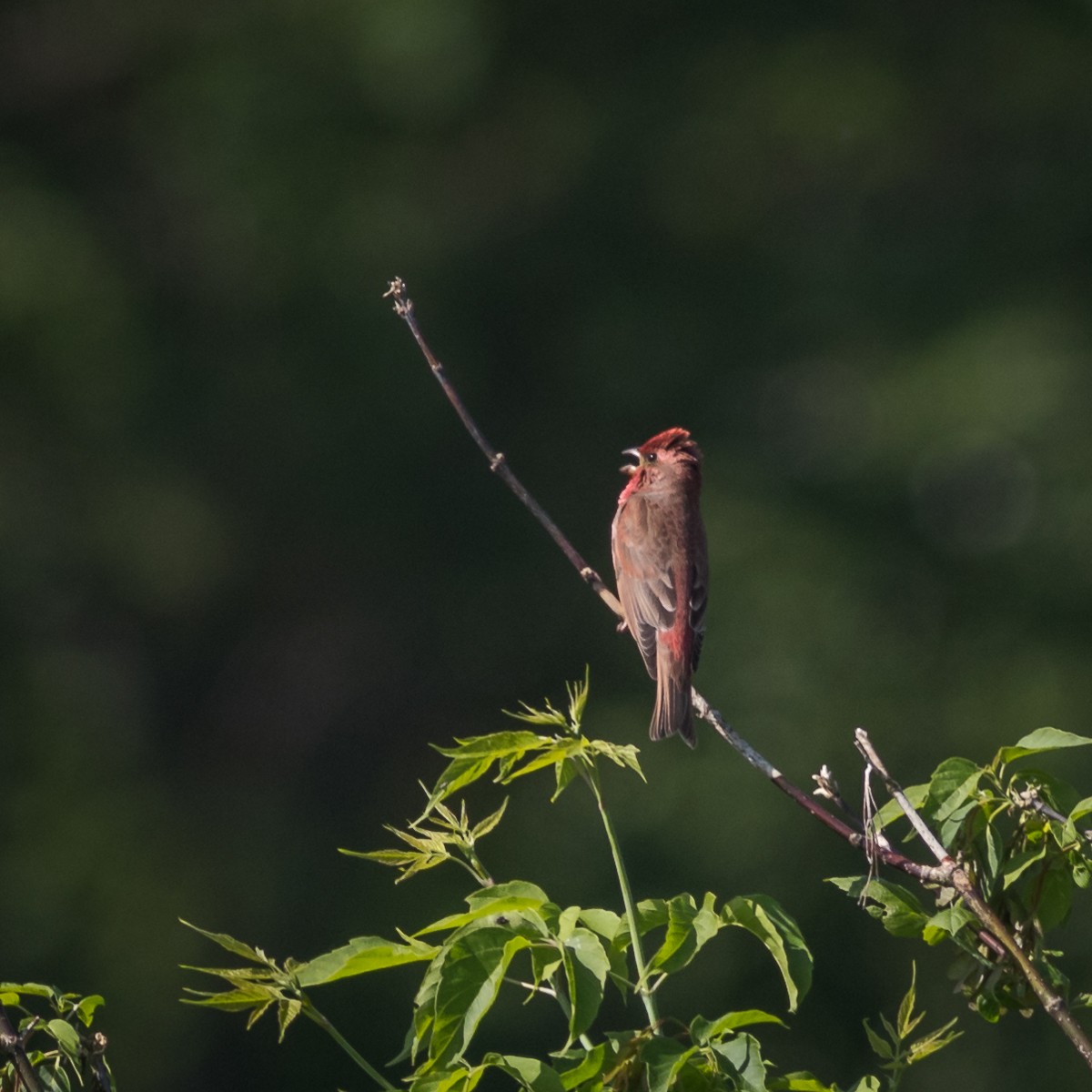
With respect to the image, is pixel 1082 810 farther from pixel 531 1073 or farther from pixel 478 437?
pixel 478 437

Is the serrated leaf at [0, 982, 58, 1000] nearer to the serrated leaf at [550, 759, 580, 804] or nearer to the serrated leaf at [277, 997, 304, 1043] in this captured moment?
the serrated leaf at [277, 997, 304, 1043]

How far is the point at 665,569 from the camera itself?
6.08m

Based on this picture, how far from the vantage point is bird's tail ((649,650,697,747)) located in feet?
18.6

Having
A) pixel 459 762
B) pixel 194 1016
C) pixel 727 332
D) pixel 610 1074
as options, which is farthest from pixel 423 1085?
pixel 727 332

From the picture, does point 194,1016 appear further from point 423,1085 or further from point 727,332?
point 423,1085

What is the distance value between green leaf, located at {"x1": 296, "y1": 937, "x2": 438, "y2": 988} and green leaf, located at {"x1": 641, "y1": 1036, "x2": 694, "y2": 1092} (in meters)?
0.30

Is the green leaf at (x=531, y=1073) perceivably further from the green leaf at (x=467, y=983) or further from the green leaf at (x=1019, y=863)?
the green leaf at (x=1019, y=863)

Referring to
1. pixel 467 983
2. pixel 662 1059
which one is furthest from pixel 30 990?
pixel 662 1059

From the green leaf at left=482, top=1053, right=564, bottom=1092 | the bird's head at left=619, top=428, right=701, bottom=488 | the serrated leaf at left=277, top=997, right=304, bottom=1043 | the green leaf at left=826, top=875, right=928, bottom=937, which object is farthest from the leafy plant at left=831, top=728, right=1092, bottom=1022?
the bird's head at left=619, top=428, right=701, bottom=488

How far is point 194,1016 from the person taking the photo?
48.2 feet

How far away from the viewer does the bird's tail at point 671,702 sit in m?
5.68

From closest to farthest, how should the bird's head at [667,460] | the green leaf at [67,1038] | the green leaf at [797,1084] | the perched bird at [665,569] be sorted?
1. the green leaf at [797,1084]
2. the green leaf at [67,1038]
3. the perched bird at [665,569]
4. the bird's head at [667,460]

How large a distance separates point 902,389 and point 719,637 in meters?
2.48

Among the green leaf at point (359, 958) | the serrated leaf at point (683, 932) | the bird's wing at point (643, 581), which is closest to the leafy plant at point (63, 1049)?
the green leaf at point (359, 958)
